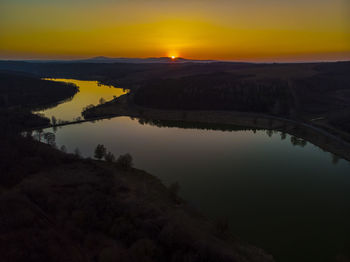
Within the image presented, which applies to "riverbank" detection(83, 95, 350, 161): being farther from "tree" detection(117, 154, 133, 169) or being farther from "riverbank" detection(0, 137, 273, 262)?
"tree" detection(117, 154, 133, 169)

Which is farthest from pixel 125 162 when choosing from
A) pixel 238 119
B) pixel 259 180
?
pixel 238 119

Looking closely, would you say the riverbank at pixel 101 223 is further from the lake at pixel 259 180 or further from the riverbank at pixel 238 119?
the riverbank at pixel 238 119

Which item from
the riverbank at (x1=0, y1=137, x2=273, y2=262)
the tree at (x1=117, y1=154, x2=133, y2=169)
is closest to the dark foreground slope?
the riverbank at (x1=0, y1=137, x2=273, y2=262)

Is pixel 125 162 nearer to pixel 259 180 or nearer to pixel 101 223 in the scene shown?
pixel 101 223

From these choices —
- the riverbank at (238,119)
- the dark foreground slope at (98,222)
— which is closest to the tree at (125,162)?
the dark foreground slope at (98,222)

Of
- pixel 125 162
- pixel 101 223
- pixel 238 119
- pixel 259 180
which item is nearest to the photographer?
pixel 101 223

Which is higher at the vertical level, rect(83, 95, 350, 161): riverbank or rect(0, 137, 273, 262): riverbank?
rect(83, 95, 350, 161): riverbank
